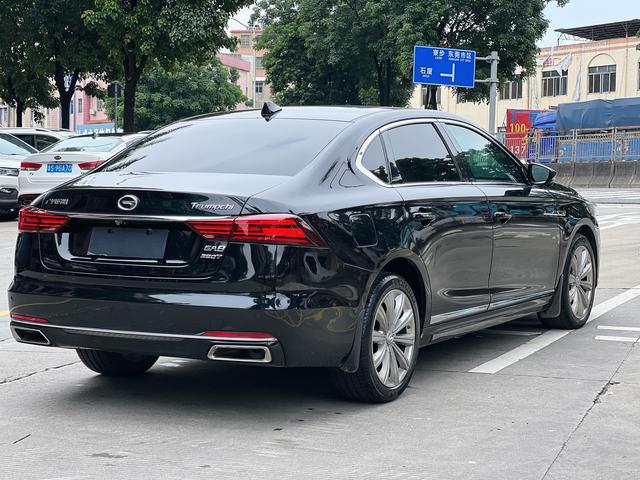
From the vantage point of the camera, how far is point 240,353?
4.82 m

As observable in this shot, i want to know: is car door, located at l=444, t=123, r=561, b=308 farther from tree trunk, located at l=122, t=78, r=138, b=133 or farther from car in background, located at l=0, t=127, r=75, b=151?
tree trunk, located at l=122, t=78, r=138, b=133

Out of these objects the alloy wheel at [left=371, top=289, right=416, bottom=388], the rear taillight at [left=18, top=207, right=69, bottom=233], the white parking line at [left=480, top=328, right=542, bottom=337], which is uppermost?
the rear taillight at [left=18, top=207, right=69, bottom=233]

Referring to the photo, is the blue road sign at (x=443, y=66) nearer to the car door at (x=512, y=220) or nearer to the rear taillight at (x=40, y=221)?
the car door at (x=512, y=220)

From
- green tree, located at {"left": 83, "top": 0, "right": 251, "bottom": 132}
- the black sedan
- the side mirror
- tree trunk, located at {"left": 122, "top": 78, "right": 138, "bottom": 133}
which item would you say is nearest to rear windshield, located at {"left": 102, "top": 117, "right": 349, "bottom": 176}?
the black sedan

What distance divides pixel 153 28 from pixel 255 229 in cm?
2741

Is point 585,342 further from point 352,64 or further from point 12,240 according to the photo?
point 352,64

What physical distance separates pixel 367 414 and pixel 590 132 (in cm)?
4247

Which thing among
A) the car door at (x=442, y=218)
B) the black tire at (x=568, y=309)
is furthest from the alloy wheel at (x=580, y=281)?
the car door at (x=442, y=218)

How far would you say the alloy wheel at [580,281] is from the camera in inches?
307

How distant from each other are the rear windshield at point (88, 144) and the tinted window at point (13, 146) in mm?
1489

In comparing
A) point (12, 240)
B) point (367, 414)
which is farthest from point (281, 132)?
point (12, 240)

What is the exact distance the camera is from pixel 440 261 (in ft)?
19.2

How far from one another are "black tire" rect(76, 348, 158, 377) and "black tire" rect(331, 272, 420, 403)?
3.96ft

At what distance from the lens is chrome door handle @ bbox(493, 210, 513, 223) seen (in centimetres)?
650
